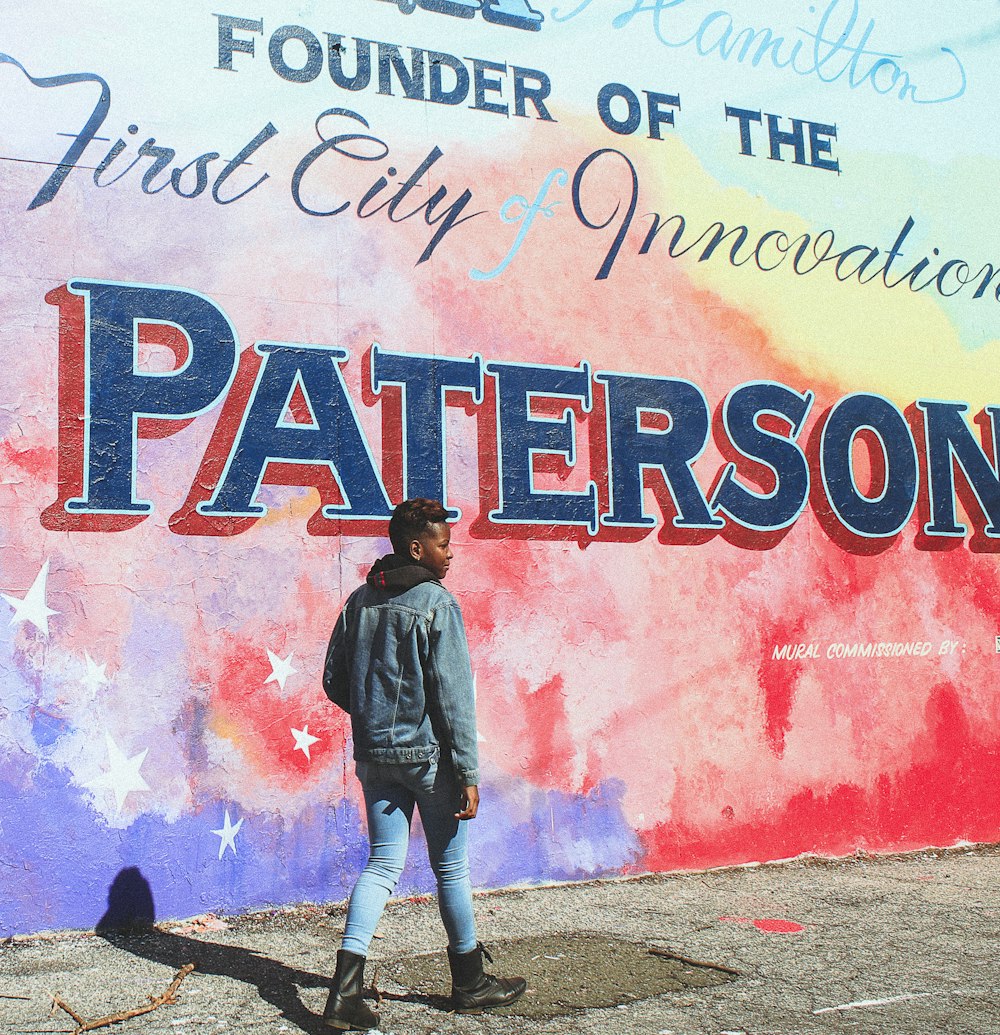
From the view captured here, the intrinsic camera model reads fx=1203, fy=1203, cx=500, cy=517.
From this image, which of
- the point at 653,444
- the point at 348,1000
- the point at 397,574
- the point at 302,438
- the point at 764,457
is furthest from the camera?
the point at 764,457

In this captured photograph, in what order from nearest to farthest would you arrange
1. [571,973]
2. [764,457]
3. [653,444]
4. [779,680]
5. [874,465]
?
[571,973] → [653,444] → [779,680] → [764,457] → [874,465]

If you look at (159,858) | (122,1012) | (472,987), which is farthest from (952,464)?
(122,1012)

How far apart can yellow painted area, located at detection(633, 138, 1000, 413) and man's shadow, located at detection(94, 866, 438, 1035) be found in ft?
14.0

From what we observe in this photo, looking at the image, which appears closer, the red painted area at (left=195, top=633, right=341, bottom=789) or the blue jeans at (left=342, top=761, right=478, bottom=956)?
the blue jeans at (left=342, top=761, right=478, bottom=956)

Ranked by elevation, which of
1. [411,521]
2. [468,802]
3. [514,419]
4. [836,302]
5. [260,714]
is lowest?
[468,802]

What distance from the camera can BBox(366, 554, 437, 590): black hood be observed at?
416 cm

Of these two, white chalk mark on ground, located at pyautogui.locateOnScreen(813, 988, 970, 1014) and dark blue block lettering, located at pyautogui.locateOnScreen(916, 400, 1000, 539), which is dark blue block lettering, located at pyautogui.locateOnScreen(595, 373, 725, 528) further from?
white chalk mark on ground, located at pyautogui.locateOnScreen(813, 988, 970, 1014)

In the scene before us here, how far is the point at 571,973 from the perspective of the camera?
466 centimetres

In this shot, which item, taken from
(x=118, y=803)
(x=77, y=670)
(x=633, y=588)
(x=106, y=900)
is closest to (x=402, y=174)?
(x=633, y=588)

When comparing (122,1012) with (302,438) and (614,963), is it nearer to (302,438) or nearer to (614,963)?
(614,963)

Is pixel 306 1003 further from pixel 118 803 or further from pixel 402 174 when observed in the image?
pixel 402 174

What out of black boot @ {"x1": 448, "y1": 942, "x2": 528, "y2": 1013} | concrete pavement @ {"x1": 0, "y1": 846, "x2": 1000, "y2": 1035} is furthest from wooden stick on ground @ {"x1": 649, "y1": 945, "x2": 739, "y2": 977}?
black boot @ {"x1": 448, "y1": 942, "x2": 528, "y2": 1013}

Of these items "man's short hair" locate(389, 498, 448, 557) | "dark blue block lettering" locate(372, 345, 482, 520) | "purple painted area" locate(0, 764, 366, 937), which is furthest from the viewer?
"dark blue block lettering" locate(372, 345, 482, 520)

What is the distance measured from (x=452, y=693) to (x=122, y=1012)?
1.61 m
